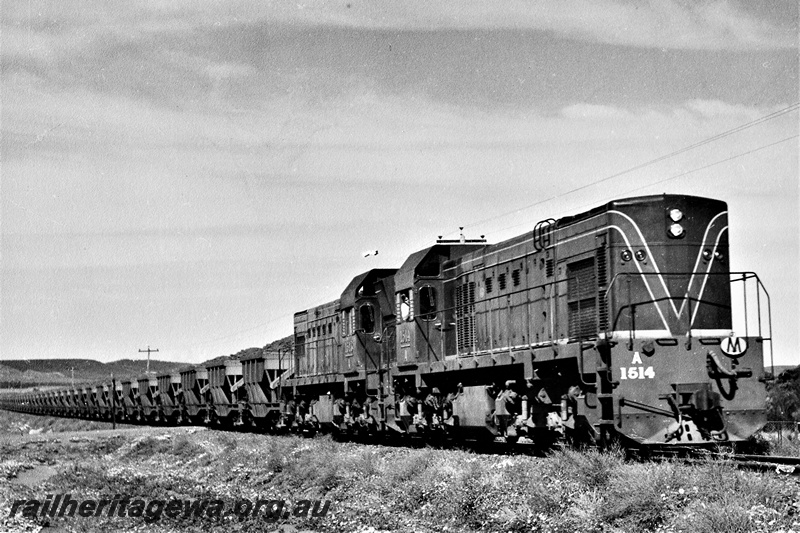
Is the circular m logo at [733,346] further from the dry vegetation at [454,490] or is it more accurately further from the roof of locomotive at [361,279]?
the roof of locomotive at [361,279]

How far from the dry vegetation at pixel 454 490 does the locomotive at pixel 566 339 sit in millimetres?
1360

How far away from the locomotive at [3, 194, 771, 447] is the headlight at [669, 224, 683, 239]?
22 millimetres

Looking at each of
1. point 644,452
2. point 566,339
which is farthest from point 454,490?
point 566,339

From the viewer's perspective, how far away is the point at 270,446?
22188 millimetres

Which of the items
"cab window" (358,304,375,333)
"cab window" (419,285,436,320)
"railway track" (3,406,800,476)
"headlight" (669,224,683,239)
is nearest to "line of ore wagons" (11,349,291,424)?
"railway track" (3,406,800,476)

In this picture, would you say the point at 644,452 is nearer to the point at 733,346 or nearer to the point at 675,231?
the point at 733,346

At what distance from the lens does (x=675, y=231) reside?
47.2ft

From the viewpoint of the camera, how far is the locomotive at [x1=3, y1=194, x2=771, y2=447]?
1332cm

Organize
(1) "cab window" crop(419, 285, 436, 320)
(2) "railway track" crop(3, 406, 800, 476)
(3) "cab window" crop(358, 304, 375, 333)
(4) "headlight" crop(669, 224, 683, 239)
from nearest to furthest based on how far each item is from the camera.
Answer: (2) "railway track" crop(3, 406, 800, 476) → (4) "headlight" crop(669, 224, 683, 239) → (1) "cab window" crop(419, 285, 436, 320) → (3) "cab window" crop(358, 304, 375, 333)

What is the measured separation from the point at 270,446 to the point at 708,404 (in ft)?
39.4

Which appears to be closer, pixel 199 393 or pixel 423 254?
pixel 423 254

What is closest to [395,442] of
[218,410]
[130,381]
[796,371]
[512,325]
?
[512,325]

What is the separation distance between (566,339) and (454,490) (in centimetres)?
406

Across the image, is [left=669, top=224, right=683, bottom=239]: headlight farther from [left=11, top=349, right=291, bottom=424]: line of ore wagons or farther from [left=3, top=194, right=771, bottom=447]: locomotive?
[left=11, top=349, right=291, bottom=424]: line of ore wagons
